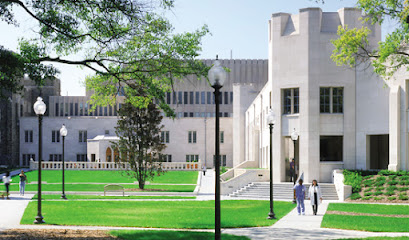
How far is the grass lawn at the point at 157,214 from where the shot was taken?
2038cm

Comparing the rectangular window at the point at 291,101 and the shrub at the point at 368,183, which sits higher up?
the rectangular window at the point at 291,101

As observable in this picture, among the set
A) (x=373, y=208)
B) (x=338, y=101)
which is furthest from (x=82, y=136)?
(x=373, y=208)

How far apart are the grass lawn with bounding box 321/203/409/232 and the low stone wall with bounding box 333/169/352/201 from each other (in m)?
5.09

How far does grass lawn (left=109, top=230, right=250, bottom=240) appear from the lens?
16172 mm

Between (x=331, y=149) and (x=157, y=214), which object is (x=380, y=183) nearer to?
(x=331, y=149)

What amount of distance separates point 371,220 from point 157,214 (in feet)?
27.8

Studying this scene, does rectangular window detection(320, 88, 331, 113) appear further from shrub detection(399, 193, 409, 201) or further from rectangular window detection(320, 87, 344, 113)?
shrub detection(399, 193, 409, 201)

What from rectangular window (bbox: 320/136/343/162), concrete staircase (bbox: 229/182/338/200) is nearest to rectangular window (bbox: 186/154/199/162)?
rectangular window (bbox: 320/136/343/162)

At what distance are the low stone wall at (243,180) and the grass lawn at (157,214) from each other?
28.8 ft

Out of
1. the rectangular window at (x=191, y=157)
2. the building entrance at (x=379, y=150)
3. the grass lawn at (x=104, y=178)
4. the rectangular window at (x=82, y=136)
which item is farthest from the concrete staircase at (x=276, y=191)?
the rectangular window at (x=82, y=136)

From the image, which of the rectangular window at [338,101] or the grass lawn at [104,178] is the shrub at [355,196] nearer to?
the rectangular window at [338,101]

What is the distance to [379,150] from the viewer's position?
155 feet

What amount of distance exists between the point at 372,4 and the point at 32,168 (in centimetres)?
5039

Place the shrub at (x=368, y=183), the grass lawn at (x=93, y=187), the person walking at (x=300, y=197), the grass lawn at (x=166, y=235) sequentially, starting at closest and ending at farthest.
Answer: the grass lawn at (x=166, y=235) → the person walking at (x=300, y=197) → the shrub at (x=368, y=183) → the grass lawn at (x=93, y=187)
